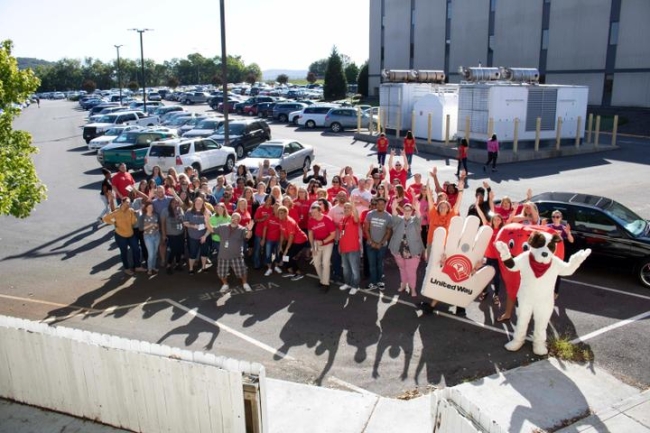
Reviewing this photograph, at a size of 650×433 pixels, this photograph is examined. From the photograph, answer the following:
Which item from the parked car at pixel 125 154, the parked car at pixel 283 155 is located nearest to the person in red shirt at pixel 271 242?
the parked car at pixel 283 155

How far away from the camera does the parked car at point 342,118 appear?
3556cm

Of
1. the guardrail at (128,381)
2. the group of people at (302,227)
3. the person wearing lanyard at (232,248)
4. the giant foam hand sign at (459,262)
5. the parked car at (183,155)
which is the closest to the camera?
the guardrail at (128,381)

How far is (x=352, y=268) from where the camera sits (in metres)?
9.93

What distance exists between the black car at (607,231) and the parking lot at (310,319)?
0.46 metres

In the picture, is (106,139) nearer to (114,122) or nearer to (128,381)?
(114,122)

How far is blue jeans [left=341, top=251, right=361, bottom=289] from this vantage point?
32.5 ft

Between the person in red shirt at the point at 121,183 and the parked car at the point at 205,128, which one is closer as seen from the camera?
the person in red shirt at the point at 121,183

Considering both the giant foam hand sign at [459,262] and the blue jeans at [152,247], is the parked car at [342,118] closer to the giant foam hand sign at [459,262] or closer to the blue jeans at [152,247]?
the blue jeans at [152,247]

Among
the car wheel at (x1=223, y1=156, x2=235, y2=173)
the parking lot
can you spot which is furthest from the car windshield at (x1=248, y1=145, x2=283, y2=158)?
the parking lot

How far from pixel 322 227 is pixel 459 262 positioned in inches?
95.6

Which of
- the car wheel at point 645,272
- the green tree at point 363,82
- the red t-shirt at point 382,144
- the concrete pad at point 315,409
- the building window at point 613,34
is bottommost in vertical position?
the concrete pad at point 315,409

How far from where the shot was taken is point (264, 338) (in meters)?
8.29

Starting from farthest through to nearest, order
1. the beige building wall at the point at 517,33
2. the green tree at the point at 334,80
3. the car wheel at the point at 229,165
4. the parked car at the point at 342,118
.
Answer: the green tree at the point at 334,80
the beige building wall at the point at 517,33
the parked car at the point at 342,118
the car wheel at the point at 229,165

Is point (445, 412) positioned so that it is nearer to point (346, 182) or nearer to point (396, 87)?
point (346, 182)
